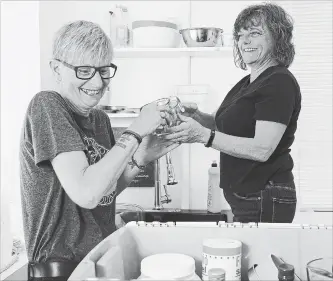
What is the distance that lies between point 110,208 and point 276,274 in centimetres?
50

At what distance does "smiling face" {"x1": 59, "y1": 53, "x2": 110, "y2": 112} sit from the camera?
41.0 inches

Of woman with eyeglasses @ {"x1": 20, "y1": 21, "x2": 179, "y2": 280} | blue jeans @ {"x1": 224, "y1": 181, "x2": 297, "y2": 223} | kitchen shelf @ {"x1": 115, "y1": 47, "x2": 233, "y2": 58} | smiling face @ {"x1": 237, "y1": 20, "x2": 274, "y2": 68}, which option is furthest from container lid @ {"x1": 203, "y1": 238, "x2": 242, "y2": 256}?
kitchen shelf @ {"x1": 115, "y1": 47, "x2": 233, "y2": 58}

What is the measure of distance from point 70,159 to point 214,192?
140 centimetres

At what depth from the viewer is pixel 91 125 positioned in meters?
1.11

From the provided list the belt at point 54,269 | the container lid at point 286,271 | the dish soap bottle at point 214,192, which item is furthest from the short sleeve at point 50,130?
the dish soap bottle at point 214,192

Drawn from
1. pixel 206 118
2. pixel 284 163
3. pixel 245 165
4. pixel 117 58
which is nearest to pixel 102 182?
pixel 245 165

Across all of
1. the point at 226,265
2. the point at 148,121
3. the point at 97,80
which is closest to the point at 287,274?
the point at 226,265

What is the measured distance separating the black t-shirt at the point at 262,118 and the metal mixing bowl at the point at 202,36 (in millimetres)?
697

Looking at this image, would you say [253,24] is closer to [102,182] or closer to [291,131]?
[291,131]

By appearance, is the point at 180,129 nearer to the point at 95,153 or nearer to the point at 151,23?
the point at 95,153

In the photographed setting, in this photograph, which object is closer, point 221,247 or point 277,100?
point 221,247

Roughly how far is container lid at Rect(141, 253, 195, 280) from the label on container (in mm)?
30

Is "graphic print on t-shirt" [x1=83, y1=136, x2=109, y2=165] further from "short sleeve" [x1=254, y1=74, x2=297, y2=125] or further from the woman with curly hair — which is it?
"short sleeve" [x1=254, y1=74, x2=297, y2=125]

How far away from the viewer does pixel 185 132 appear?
50.9 inches
